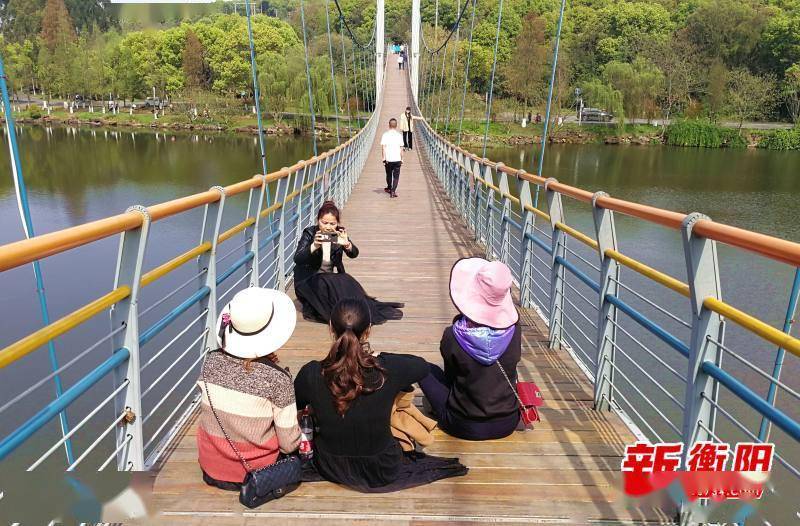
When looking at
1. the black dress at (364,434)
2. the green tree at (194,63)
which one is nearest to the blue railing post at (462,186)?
the black dress at (364,434)

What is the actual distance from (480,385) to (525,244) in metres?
2.08

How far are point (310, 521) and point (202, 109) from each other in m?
52.5

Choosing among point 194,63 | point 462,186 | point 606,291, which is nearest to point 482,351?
point 606,291

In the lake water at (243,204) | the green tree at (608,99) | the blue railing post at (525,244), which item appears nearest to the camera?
the blue railing post at (525,244)

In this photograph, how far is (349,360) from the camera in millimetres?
1938

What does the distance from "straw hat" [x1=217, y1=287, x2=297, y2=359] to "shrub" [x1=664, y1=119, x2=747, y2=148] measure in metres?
43.0

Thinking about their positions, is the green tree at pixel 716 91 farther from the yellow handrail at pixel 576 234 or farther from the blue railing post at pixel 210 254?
the blue railing post at pixel 210 254

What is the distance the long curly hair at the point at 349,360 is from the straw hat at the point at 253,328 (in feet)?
0.50

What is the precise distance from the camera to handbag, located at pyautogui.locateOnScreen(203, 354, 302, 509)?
196 centimetres

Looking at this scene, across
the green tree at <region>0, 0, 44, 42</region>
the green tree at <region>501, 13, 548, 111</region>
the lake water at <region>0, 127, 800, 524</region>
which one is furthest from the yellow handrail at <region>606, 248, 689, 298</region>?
the green tree at <region>0, 0, 44, 42</region>

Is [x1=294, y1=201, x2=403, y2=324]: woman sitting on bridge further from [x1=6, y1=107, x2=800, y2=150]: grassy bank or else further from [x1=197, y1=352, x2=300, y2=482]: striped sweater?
[x1=6, y1=107, x2=800, y2=150]: grassy bank

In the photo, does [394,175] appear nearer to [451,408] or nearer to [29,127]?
[451,408]

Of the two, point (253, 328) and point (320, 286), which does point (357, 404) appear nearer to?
point (253, 328)

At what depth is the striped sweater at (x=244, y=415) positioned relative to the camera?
1945 mm
